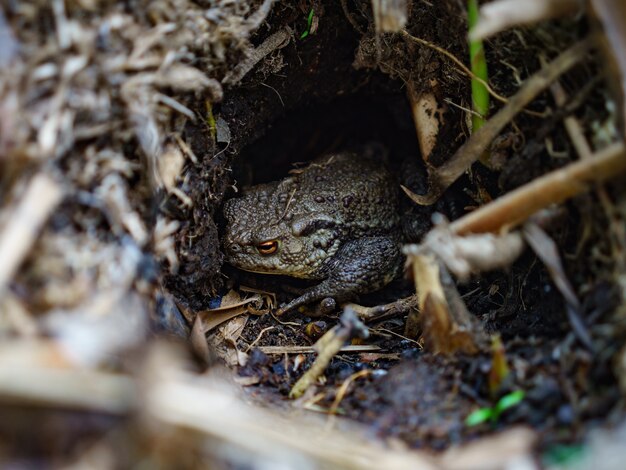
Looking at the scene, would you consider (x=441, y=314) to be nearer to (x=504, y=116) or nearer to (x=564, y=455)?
(x=564, y=455)

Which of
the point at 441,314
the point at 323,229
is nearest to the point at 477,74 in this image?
the point at 441,314

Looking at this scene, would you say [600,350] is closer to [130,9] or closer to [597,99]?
[597,99]

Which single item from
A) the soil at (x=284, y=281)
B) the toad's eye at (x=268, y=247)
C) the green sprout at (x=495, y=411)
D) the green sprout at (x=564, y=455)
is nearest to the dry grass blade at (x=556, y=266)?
the soil at (x=284, y=281)

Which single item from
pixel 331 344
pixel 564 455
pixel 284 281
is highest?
pixel 564 455

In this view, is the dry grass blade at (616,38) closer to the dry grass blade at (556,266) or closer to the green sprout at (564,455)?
the dry grass blade at (556,266)

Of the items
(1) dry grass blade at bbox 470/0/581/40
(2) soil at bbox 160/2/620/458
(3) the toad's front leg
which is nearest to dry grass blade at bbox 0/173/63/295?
(2) soil at bbox 160/2/620/458
